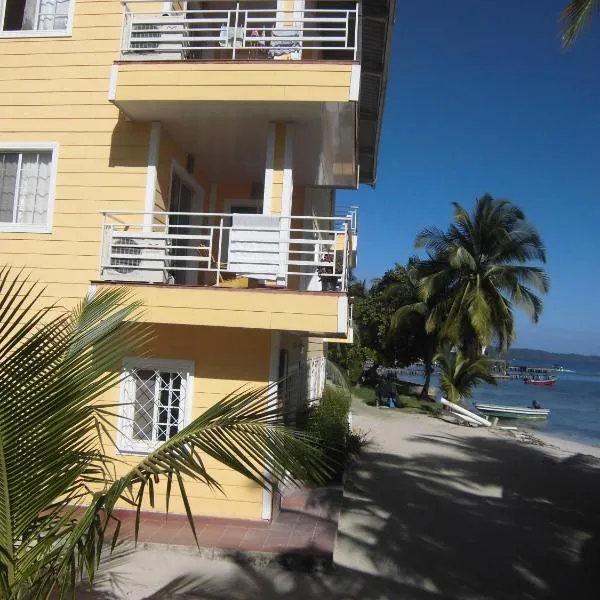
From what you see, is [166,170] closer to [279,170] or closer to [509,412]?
[279,170]

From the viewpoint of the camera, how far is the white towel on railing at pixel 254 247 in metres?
7.55

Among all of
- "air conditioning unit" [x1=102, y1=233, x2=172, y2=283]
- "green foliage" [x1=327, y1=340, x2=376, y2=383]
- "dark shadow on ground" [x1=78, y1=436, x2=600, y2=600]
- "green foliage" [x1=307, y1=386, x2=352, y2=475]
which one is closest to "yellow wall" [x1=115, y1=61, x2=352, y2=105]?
"air conditioning unit" [x1=102, y1=233, x2=172, y2=283]

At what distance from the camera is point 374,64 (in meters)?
11.6

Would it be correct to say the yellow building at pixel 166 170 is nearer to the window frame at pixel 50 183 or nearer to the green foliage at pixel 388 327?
the window frame at pixel 50 183

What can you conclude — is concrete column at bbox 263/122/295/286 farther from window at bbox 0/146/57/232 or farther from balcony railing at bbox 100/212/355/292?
window at bbox 0/146/57/232

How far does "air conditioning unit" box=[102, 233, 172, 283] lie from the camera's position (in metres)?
7.59

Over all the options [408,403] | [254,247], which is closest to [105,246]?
[254,247]

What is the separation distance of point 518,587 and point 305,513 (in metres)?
3.01

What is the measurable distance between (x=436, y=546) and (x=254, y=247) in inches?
184

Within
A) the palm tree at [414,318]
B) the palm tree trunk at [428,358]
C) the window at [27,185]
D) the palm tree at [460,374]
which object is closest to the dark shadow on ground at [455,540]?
the window at [27,185]

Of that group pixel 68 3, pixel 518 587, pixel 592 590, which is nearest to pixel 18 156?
pixel 68 3

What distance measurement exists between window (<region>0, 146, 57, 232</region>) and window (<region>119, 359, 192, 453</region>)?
275cm

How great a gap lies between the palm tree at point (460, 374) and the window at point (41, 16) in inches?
838

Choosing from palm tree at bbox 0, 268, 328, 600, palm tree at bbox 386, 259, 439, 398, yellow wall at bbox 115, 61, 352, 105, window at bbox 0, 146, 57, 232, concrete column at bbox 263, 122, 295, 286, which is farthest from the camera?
palm tree at bbox 386, 259, 439, 398
